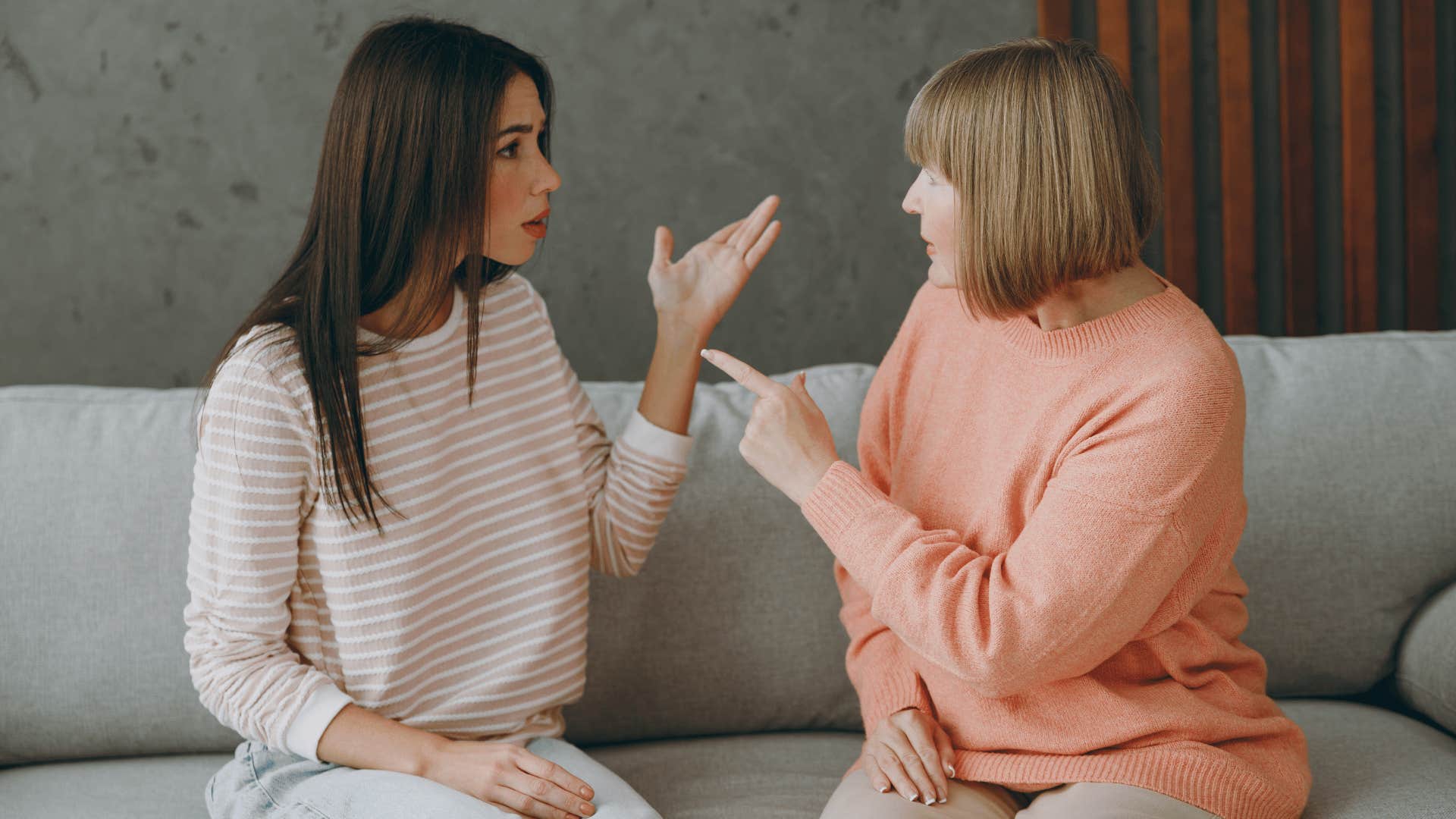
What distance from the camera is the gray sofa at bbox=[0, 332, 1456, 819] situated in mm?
1468

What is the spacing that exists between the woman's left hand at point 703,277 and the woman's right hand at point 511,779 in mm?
533

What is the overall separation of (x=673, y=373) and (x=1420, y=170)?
1.41 metres

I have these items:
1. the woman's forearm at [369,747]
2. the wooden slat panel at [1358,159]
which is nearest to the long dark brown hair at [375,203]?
the woman's forearm at [369,747]

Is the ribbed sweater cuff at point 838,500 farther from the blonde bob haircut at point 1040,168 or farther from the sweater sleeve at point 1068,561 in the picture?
the blonde bob haircut at point 1040,168

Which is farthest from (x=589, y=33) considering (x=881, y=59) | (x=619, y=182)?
(x=881, y=59)

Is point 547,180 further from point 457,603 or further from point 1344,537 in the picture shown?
point 1344,537

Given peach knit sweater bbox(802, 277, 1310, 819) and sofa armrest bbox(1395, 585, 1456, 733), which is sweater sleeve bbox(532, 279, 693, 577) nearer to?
peach knit sweater bbox(802, 277, 1310, 819)

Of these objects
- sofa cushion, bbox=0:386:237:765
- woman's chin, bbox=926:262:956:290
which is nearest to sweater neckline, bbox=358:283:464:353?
sofa cushion, bbox=0:386:237:765

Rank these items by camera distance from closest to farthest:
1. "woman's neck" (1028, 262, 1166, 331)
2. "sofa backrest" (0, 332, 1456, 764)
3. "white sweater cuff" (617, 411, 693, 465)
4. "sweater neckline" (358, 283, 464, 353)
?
"woman's neck" (1028, 262, 1166, 331) → "sweater neckline" (358, 283, 464, 353) → "white sweater cuff" (617, 411, 693, 465) → "sofa backrest" (0, 332, 1456, 764)

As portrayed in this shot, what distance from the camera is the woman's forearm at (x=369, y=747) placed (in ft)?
3.86

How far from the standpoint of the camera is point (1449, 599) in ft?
4.97

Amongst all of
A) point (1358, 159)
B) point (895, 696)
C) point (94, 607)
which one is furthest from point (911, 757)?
point (1358, 159)

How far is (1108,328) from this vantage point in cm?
112

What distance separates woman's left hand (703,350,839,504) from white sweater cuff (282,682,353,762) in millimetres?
503
